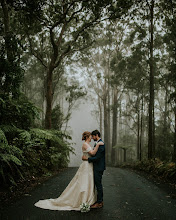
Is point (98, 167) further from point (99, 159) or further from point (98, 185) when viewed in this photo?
point (98, 185)

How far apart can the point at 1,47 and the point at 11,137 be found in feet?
10.4

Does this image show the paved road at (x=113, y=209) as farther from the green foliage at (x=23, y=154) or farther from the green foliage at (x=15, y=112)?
the green foliage at (x=15, y=112)

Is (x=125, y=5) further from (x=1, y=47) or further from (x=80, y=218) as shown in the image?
(x=80, y=218)

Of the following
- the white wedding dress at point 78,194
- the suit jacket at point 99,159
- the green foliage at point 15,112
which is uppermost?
the green foliage at point 15,112

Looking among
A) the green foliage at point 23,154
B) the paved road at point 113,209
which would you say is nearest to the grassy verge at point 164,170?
the paved road at point 113,209

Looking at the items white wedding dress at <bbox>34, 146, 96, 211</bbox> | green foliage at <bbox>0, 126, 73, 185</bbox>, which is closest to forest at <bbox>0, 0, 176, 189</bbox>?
green foliage at <bbox>0, 126, 73, 185</bbox>

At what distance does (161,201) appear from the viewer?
6.25 meters

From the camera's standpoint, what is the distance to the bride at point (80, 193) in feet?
16.9

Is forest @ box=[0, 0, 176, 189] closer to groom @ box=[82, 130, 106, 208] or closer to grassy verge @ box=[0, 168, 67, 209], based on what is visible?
grassy verge @ box=[0, 168, 67, 209]

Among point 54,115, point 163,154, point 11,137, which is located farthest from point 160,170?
point 163,154

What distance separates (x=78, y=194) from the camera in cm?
516

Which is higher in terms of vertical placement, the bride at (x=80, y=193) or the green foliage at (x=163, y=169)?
the bride at (x=80, y=193)

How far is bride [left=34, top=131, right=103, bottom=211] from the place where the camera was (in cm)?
516

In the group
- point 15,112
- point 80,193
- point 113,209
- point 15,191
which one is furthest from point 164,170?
point 15,112
